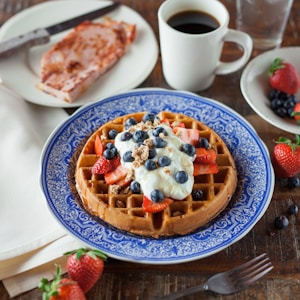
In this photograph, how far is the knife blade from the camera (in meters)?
2.52

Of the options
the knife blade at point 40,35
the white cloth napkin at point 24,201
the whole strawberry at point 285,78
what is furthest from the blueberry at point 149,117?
the knife blade at point 40,35

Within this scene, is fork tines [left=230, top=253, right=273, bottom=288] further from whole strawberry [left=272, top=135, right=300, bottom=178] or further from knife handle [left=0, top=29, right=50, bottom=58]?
knife handle [left=0, top=29, right=50, bottom=58]

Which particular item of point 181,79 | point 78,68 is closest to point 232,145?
point 181,79

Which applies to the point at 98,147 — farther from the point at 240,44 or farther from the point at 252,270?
the point at 240,44

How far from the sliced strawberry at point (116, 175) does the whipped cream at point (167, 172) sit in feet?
0.06

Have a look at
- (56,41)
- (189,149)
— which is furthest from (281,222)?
(56,41)

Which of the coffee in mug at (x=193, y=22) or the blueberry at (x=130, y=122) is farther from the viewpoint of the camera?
the coffee in mug at (x=193, y=22)

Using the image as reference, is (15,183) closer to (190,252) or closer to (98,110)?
(98,110)

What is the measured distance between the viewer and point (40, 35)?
2.59m

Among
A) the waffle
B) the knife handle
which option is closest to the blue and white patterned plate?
the waffle

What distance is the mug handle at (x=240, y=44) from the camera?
7.73 ft

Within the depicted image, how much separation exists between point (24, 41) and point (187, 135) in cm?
108

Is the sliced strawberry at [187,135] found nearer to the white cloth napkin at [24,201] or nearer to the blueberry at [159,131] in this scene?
the blueberry at [159,131]

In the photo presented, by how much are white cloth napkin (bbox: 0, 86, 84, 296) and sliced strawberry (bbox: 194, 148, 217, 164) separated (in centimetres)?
54
